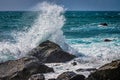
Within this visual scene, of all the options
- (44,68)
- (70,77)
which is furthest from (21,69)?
(70,77)

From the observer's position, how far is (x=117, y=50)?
1800 cm

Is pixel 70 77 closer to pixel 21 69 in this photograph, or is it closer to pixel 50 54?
pixel 21 69

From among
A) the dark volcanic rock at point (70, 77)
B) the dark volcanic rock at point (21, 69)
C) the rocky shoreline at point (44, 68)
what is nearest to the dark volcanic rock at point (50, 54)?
the rocky shoreline at point (44, 68)

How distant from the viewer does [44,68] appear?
1208 cm

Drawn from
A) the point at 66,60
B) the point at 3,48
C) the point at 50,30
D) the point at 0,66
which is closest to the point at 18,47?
the point at 3,48

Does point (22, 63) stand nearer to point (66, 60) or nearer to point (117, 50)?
point (66, 60)

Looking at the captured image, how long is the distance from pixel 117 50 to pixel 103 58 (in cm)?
256

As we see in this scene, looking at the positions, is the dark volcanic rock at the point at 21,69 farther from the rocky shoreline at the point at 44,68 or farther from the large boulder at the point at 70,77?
the large boulder at the point at 70,77

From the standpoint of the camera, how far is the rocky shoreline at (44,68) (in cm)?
962

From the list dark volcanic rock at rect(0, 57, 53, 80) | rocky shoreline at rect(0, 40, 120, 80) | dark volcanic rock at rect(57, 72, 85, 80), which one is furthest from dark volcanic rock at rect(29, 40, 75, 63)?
dark volcanic rock at rect(57, 72, 85, 80)

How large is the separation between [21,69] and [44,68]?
3.03ft

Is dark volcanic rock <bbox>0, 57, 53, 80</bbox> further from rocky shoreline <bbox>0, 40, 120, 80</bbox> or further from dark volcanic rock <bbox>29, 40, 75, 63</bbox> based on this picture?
dark volcanic rock <bbox>29, 40, 75, 63</bbox>

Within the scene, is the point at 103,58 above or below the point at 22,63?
below

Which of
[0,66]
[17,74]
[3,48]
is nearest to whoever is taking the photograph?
[17,74]
